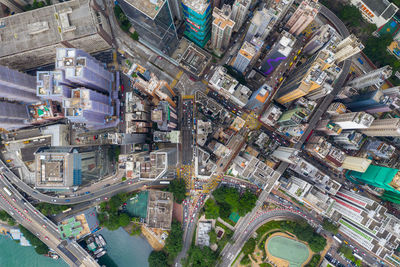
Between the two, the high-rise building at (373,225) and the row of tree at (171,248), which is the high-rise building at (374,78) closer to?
the high-rise building at (373,225)

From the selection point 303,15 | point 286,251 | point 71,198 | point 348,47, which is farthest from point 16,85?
point 286,251

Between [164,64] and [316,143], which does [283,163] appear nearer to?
[316,143]

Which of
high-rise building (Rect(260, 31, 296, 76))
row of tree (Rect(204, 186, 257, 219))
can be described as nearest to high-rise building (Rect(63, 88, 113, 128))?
row of tree (Rect(204, 186, 257, 219))

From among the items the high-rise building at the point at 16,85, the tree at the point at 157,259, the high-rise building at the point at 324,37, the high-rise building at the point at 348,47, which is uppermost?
the high-rise building at the point at 324,37

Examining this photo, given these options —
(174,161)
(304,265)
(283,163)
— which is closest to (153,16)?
(174,161)

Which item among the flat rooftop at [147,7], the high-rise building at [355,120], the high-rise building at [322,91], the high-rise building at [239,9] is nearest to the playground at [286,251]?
the high-rise building at [355,120]
